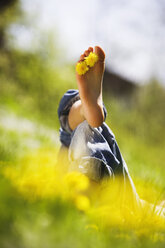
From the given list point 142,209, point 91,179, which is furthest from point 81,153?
point 142,209

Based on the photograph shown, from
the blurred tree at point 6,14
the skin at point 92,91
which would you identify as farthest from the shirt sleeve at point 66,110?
the blurred tree at point 6,14

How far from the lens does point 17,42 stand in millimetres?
9211

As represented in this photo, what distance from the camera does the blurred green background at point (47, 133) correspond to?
0.62m

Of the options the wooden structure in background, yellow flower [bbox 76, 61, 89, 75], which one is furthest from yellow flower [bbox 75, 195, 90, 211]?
the wooden structure in background

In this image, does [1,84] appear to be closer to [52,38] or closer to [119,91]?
[52,38]

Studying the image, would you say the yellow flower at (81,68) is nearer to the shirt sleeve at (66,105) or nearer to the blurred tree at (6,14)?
the shirt sleeve at (66,105)

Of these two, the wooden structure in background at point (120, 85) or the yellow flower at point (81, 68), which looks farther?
the wooden structure in background at point (120, 85)

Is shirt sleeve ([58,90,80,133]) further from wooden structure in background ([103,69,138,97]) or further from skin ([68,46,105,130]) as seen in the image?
wooden structure in background ([103,69,138,97])

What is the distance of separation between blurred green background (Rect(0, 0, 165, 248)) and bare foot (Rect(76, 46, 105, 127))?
0.44 m

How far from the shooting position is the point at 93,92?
1202 millimetres

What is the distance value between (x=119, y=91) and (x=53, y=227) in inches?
570

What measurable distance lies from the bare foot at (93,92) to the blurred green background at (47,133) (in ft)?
1.45

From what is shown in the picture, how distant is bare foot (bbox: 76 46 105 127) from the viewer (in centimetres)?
117

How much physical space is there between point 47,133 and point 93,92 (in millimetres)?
2366
